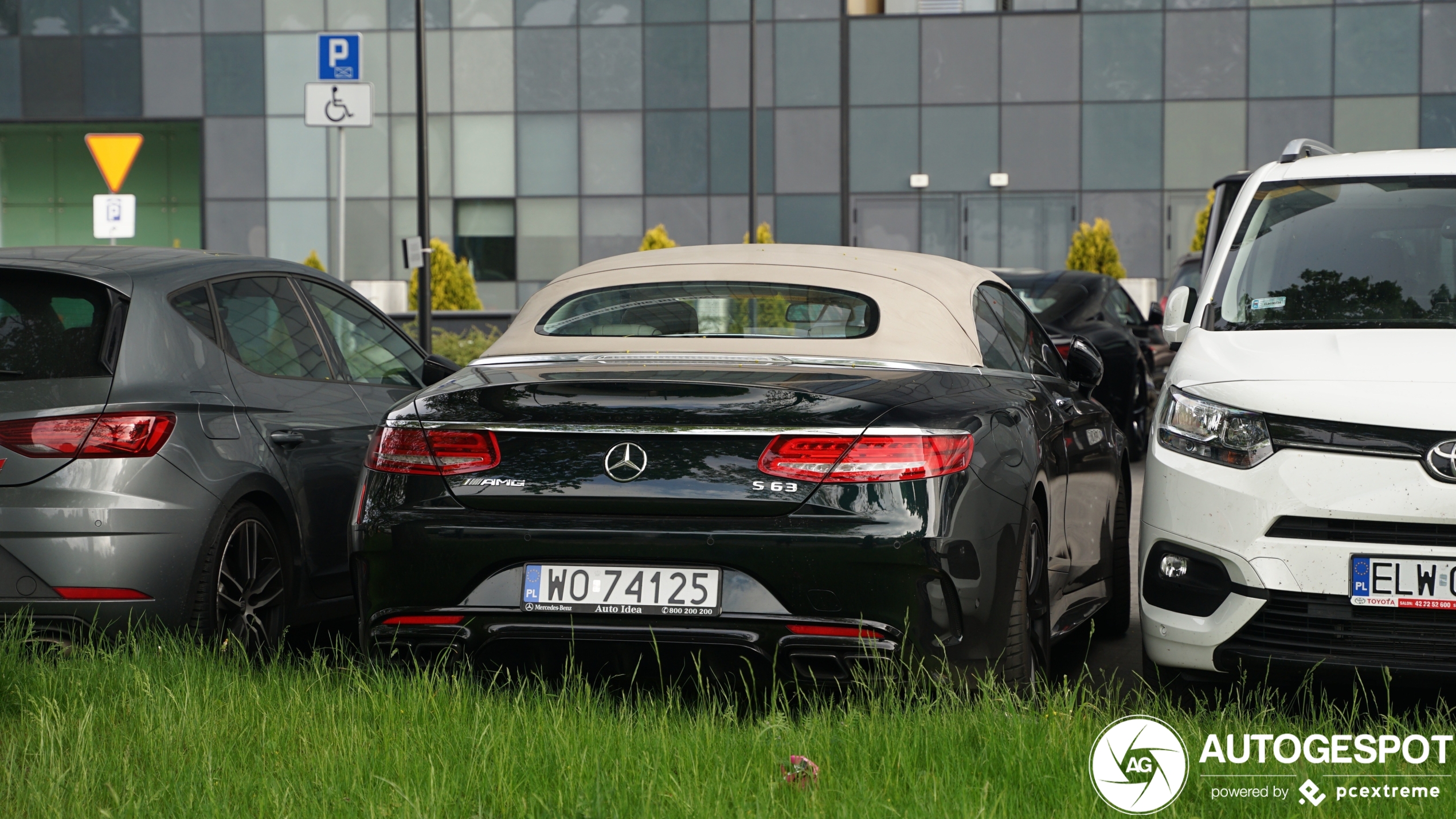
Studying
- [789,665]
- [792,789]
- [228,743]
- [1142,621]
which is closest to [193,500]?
[228,743]

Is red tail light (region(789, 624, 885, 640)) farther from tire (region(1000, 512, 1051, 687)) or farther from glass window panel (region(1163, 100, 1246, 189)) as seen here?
glass window panel (region(1163, 100, 1246, 189))

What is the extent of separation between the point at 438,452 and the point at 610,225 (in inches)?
1144

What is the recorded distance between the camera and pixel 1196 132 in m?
31.4

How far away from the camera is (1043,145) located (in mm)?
31875

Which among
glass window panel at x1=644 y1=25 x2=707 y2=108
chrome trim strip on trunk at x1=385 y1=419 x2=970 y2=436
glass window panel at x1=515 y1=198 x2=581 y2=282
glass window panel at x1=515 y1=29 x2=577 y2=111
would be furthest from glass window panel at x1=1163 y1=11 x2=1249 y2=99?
chrome trim strip on trunk at x1=385 y1=419 x2=970 y2=436

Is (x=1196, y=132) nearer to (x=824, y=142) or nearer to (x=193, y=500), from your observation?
(x=824, y=142)

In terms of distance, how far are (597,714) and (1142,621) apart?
1.75m

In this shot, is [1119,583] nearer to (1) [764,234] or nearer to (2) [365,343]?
(2) [365,343]

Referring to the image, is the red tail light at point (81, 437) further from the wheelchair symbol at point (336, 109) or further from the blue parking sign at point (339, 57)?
the blue parking sign at point (339, 57)

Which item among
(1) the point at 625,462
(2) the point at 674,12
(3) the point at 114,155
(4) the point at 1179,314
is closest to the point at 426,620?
(1) the point at 625,462

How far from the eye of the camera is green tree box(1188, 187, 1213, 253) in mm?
29891

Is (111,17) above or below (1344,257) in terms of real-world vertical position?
above

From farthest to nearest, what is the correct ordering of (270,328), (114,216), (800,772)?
(114,216) → (270,328) → (800,772)

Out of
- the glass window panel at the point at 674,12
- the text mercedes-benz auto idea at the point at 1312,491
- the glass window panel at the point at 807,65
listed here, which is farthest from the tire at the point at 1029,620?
the glass window panel at the point at 674,12
